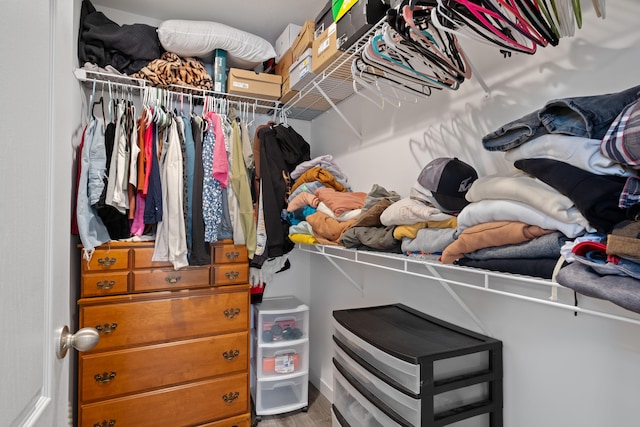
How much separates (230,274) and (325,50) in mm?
1396

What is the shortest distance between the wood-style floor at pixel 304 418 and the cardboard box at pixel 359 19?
2.12 meters

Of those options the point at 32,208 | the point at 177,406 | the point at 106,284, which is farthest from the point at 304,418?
the point at 32,208

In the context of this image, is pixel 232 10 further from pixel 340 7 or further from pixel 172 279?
pixel 172 279

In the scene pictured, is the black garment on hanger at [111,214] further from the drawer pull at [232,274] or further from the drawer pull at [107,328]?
the drawer pull at [232,274]

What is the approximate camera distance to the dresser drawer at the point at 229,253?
6.38ft

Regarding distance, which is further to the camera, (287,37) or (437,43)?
(287,37)

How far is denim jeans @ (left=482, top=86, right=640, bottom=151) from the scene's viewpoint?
0.63 m

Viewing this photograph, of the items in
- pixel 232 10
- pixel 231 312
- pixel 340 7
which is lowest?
pixel 231 312

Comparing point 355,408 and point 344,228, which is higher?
point 344,228

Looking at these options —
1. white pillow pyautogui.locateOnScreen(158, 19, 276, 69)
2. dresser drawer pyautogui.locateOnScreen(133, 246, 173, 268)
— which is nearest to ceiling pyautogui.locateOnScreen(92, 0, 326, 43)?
white pillow pyautogui.locateOnScreen(158, 19, 276, 69)

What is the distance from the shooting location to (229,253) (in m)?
1.98

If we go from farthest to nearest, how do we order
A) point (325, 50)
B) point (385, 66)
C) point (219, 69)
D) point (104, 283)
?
point (219, 69)
point (104, 283)
point (325, 50)
point (385, 66)

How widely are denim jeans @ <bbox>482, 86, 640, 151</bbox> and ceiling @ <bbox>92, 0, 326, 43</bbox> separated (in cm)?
171

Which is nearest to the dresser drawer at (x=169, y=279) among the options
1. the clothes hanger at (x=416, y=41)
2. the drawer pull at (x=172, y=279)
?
the drawer pull at (x=172, y=279)
